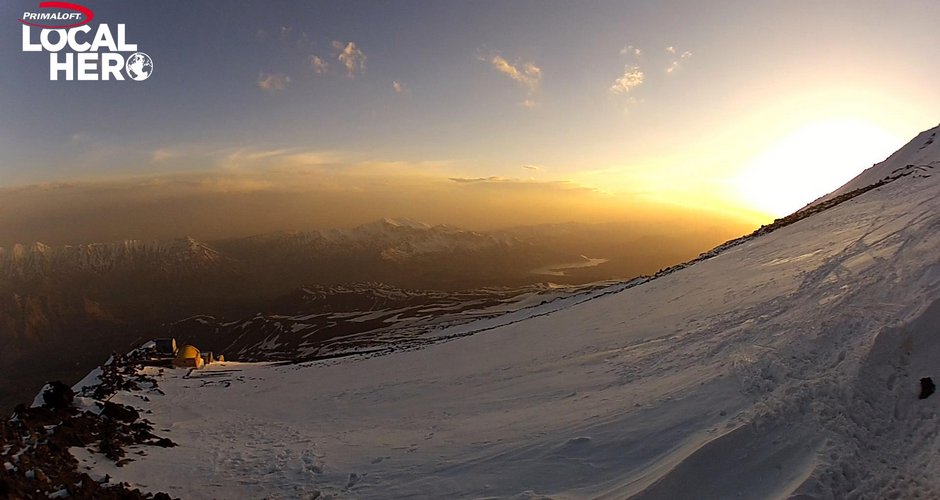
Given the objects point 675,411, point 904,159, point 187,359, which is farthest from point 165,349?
point 904,159

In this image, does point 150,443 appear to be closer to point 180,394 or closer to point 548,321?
point 180,394

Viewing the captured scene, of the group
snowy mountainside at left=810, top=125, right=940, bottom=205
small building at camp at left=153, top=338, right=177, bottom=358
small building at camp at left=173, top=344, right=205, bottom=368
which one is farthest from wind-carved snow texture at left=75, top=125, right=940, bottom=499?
snowy mountainside at left=810, top=125, right=940, bottom=205

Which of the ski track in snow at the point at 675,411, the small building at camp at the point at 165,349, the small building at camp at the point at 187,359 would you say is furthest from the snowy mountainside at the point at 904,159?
the small building at camp at the point at 165,349

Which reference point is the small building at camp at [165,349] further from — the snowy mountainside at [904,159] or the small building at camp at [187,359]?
the snowy mountainside at [904,159]

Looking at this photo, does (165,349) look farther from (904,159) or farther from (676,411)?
(904,159)

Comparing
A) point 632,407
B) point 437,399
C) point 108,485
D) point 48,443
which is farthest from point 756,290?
point 48,443
